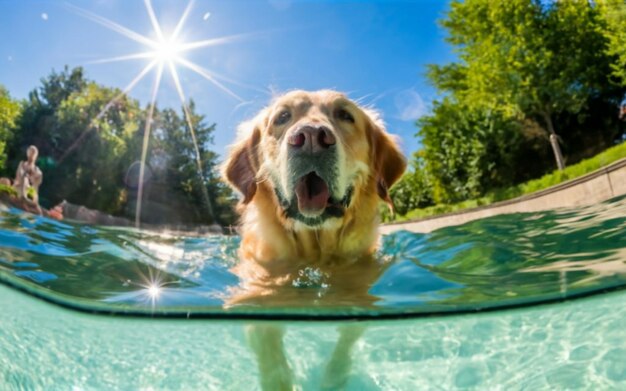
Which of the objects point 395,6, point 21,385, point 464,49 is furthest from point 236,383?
point 464,49

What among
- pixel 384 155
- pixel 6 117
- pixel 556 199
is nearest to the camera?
pixel 384 155

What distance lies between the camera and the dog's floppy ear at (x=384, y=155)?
3.90 m

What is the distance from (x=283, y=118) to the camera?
3.44m

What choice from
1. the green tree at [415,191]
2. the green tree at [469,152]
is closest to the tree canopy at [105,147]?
the green tree at [415,191]

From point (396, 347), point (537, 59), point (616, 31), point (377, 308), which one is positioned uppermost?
point (537, 59)

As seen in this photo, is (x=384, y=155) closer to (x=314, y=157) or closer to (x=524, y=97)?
(x=314, y=157)

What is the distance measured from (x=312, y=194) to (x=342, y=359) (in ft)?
6.99

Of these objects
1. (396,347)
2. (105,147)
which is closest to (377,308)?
(396,347)

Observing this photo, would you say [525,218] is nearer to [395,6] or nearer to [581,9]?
[581,9]

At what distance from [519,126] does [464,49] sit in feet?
9.94

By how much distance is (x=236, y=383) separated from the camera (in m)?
5.05

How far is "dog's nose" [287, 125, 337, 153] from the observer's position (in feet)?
8.98

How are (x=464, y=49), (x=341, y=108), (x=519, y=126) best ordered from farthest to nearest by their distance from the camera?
1. (x=519, y=126)
2. (x=464, y=49)
3. (x=341, y=108)

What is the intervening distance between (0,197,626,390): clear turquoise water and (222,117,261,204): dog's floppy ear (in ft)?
3.06
